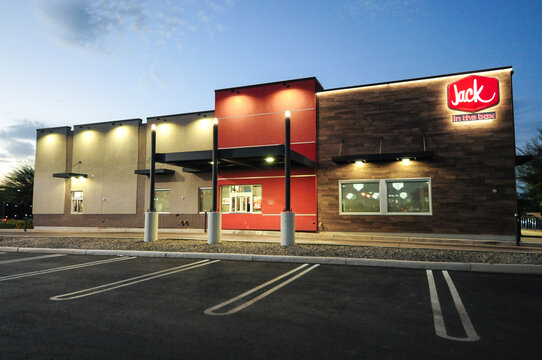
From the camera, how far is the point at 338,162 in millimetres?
17891

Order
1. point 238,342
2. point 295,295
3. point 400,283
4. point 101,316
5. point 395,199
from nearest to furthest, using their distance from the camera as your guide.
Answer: point 238,342
point 101,316
point 295,295
point 400,283
point 395,199

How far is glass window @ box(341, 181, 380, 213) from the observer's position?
17.6 metres

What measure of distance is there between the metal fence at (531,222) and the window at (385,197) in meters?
12.4

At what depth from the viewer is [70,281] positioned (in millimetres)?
7691

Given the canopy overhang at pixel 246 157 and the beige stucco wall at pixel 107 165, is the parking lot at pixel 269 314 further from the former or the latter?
the beige stucco wall at pixel 107 165

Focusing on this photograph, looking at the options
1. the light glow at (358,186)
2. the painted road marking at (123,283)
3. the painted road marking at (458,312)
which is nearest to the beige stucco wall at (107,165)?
the light glow at (358,186)

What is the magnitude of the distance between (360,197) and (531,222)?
15.1m

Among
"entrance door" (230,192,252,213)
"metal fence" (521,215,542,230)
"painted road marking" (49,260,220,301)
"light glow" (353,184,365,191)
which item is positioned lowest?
"painted road marking" (49,260,220,301)

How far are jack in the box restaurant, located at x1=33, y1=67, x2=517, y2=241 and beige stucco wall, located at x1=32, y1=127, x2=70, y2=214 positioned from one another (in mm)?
2217

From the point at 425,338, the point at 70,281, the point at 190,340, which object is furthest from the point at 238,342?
the point at 70,281

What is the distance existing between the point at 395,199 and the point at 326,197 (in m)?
3.50

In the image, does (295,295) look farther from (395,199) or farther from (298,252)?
(395,199)

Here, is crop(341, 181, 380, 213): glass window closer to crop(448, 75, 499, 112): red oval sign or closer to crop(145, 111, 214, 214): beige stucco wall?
crop(448, 75, 499, 112): red oval sign

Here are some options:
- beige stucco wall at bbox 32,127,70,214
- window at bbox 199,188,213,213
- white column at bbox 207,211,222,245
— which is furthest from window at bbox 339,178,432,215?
beige stucco wall at bbox 32,127,70,214
